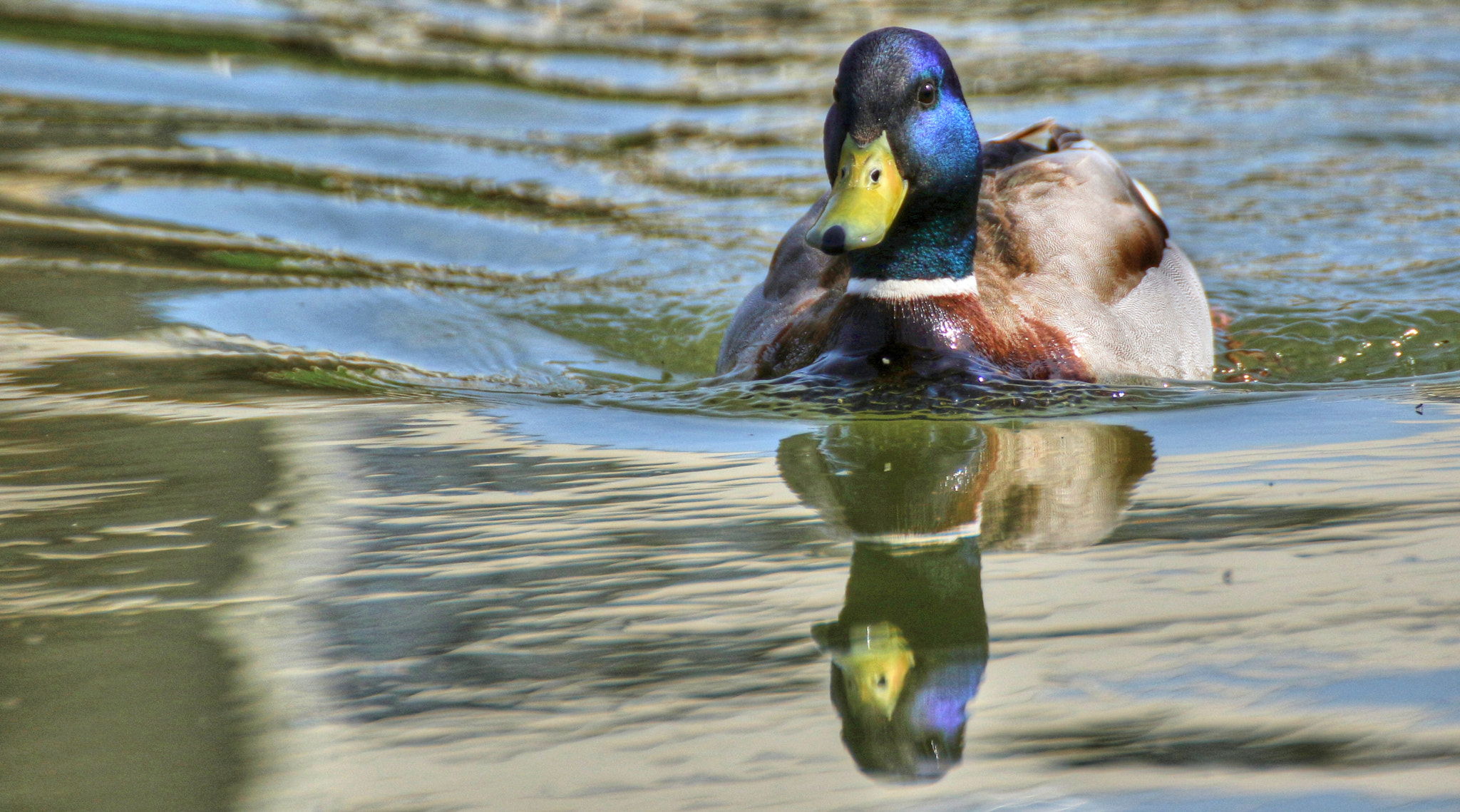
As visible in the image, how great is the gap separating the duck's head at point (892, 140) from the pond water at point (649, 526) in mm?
477

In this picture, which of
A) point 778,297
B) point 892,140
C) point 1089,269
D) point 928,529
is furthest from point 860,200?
point 928,529

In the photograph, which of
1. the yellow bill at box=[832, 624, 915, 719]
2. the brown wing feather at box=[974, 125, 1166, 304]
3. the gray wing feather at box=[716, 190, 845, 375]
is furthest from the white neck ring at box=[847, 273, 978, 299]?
the yellow bill at box=[832, 624, 915, 719]

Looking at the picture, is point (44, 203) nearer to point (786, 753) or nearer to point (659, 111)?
point (659, 111)

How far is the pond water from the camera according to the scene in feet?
6.86

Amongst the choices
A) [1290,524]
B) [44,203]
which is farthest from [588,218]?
[1290,524]

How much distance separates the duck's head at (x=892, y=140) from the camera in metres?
4.05

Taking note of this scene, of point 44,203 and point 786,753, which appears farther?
point 44,203

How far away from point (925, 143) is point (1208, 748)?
2.44 metres

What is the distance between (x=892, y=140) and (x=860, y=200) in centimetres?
20

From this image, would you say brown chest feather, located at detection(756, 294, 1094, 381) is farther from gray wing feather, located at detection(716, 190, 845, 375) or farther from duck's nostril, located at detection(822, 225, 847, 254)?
duck's nostril, located at detection(822, 225, 847, 254)

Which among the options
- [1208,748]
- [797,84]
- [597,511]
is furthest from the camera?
[797,84]

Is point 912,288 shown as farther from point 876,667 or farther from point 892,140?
point 876,667

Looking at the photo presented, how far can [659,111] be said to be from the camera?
10.0 meters

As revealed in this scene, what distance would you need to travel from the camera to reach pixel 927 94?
4.21 metres
